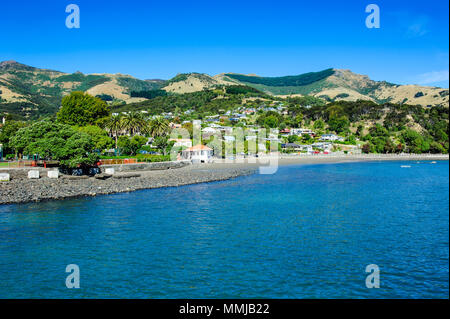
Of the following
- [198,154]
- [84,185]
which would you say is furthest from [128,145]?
[84,185]

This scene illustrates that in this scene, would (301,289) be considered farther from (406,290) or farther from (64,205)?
(64,205)

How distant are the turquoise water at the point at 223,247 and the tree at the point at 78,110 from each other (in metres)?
45.8

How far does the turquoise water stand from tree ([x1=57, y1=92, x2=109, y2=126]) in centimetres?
4584

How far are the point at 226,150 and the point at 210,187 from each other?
138 ft

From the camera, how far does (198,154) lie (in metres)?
73.1

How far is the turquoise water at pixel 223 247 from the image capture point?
46.0 feet

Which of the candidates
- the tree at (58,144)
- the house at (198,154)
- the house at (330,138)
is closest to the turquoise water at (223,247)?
the tree at (58,144)

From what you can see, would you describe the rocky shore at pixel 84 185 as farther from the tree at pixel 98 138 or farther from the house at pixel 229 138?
the house at pixel 229 138

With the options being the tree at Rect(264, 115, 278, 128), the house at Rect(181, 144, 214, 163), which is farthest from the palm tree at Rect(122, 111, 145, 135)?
the tree at Rect(264, 115, 278, 128)

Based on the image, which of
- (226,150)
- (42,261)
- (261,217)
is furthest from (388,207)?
(226,150)

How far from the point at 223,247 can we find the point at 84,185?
943 inches

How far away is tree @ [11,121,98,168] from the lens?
40.9 meters

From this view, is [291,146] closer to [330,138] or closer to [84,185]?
[330,138]

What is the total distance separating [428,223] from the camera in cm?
2391
